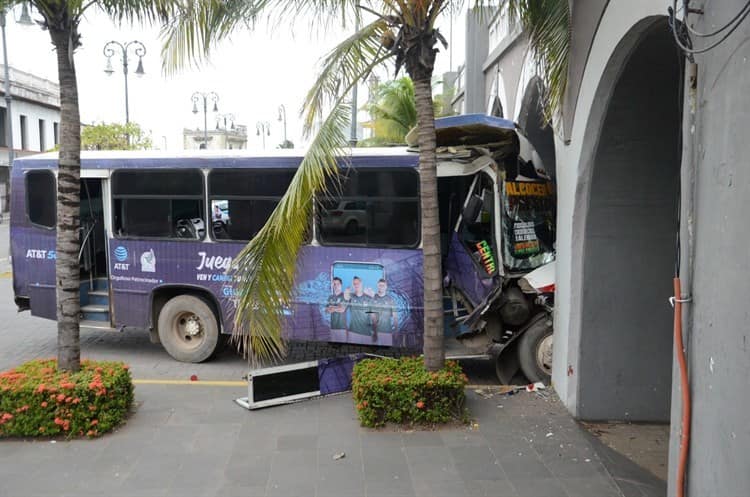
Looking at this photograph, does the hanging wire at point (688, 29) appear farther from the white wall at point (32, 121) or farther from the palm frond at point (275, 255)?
the white wall at point (32, 121)

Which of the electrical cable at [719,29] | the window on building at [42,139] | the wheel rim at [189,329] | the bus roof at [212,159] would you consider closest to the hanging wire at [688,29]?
the electrical cable at [719,29]

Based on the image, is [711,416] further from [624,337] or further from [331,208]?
[331,208]

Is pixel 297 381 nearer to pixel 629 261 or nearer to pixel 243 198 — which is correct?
pixel 243 198

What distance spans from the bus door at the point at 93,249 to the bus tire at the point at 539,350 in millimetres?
6130

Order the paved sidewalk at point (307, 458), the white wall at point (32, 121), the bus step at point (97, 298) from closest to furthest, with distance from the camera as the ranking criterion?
the paved sidewalk at point (307, 458) < the bus step at point (97, 298) < the white wall at point (32, 121)

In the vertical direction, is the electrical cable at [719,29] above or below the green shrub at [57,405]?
above

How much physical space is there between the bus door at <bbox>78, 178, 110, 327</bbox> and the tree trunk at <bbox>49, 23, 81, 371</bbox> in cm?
336

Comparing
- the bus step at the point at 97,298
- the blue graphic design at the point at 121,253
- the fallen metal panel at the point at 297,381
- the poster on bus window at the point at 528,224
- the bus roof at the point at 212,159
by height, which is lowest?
the fallen metal panel at the point at 297,381

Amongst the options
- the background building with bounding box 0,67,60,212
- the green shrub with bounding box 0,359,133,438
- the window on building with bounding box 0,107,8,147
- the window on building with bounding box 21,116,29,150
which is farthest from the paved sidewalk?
the window on building with bounding box 21,116,29,150

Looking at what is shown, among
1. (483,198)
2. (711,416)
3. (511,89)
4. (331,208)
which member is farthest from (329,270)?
(511,89)

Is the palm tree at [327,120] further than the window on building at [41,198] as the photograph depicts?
No

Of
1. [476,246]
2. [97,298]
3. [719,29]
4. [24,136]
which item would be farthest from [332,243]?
[24,136]

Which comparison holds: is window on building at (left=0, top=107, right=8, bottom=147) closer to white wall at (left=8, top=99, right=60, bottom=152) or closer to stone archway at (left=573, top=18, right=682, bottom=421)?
white wall at (left=8, top=99, right=60, bottom=152)

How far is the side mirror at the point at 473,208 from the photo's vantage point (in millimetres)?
7418
